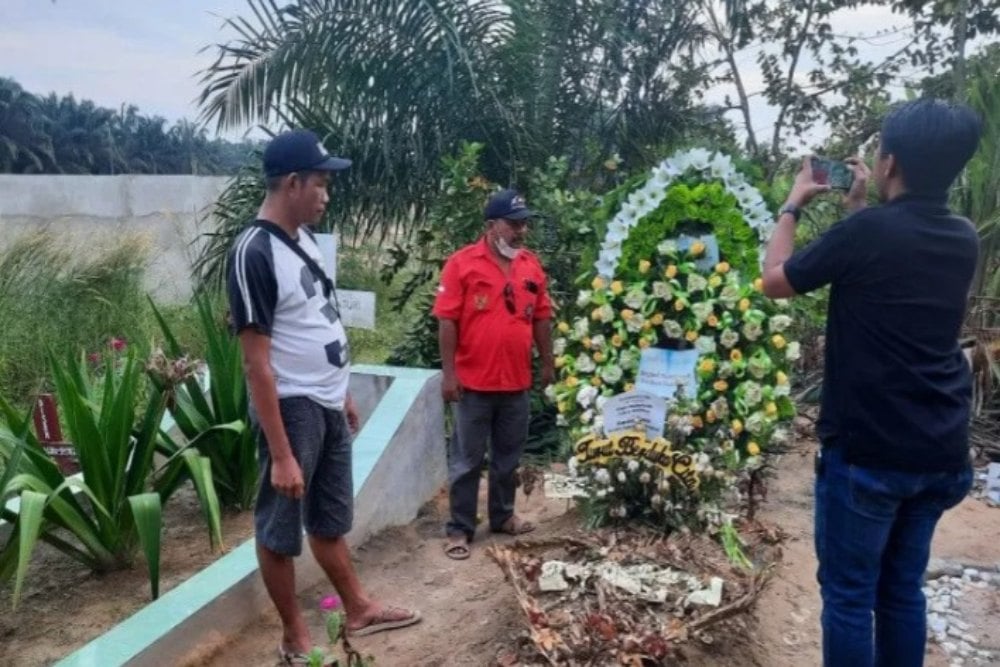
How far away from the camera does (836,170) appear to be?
101 inches

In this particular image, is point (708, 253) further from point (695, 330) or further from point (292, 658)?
point (292, 658)

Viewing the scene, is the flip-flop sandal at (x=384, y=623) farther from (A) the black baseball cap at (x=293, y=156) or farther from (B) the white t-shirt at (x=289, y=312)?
(A) the black baseball cap at (x=293, y=156)

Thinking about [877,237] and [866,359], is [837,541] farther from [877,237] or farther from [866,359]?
[877,237]

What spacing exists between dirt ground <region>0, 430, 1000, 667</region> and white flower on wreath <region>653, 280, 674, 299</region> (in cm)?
113

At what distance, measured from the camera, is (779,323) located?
162 inches

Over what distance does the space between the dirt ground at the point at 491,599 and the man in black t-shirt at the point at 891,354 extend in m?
0.85

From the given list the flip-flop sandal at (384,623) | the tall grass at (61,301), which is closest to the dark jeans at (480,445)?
the flip-flop sandal at (384,623)

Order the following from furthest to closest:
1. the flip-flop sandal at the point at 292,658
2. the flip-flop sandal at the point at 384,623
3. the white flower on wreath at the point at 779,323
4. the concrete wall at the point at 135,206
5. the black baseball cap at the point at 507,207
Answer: the concrete wall at the point at 135,206 < the white flower on wreath at the point at 779,323 < the black baseball cap at the point at 507,207 < the flip-flop sandal at the point at 384,623 < the flip-flop sandal at the point at 292,658

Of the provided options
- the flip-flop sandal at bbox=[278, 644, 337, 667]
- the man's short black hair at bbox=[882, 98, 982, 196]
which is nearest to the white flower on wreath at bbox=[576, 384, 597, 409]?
the flip-flop sandal at bbox=[278, 644, 337, 667]

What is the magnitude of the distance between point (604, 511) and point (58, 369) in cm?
218

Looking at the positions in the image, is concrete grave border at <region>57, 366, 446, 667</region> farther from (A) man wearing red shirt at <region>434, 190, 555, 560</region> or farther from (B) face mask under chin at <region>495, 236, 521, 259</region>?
(B) face mask under chin at <region>495, 236, 521, 259</region>

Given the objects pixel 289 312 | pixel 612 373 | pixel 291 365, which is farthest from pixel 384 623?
pixel 612 373

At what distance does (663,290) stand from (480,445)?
1.08 m

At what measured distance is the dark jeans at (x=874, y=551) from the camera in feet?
7.57
